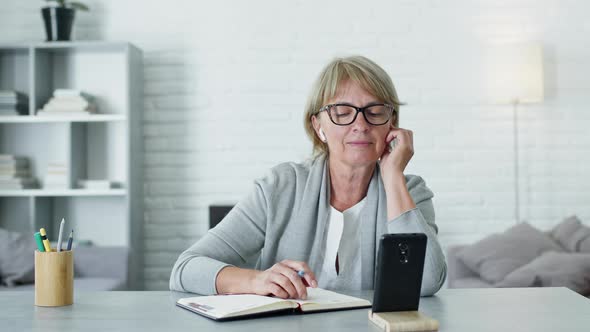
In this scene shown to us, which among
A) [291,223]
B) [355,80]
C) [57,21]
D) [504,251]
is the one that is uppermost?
[57,21]

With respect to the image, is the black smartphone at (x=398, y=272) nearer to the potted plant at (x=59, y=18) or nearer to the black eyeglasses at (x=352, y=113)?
the black eyeglasses at (x=352, y=113)

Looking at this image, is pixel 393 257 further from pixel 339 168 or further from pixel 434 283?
pixel 339 168

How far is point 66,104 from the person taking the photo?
407 centimetres

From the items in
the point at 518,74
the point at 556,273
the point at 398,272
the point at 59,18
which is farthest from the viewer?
the point at 59,18

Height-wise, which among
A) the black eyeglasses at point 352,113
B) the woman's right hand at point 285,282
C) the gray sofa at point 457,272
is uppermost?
the black eyeglasses at point 352,113

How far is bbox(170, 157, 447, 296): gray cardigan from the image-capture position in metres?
1.95

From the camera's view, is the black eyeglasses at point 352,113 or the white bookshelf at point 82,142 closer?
the black eyeglasses at point 352,113

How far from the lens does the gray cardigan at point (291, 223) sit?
1.95 meters

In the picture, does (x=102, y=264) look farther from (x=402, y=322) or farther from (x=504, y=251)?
(x=402, y=322)

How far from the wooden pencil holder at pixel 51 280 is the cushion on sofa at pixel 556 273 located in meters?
2.21

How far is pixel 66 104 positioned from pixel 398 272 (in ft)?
10.2

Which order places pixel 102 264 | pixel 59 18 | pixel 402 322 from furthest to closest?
pixel 59 18
pixel 102 264
pixel 402 322

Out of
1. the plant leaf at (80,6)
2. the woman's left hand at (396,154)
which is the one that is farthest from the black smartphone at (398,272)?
the plant leaf at (80,6)

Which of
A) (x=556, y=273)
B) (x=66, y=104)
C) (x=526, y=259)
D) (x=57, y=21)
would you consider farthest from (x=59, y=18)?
(x=556, y=273)
